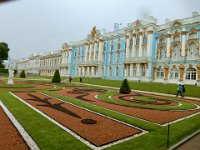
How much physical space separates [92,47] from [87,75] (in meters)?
10.1

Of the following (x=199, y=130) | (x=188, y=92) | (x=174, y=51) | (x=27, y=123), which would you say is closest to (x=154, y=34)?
(x=174, y=51)

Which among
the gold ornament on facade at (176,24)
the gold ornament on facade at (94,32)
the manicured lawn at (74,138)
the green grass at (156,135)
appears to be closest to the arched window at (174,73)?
the gold ornament on facade at (176,24)

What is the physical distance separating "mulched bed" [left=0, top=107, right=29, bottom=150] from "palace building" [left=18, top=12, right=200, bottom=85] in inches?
906

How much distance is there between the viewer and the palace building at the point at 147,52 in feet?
116

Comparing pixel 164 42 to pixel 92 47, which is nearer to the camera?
pixel 164 42

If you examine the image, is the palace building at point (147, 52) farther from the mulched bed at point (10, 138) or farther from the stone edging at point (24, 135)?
the mulched bed at point (10, 138)

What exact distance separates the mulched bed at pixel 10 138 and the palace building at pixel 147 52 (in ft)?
75.5

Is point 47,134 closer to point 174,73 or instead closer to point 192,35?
point 174,73

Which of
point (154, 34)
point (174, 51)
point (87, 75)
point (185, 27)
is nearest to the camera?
point (185, 27)

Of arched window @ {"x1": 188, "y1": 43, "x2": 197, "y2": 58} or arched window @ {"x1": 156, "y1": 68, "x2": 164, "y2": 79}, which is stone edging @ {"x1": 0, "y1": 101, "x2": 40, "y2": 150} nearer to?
arched window @ {"x1": 188, "y1": 43, "x2": 197, "y2": 58}

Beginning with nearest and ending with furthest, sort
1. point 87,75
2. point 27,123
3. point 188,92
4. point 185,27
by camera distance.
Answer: point 27,123 → point 188,92 → point 185,27 → point 87,75

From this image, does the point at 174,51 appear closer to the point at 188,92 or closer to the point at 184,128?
the point at 188,92

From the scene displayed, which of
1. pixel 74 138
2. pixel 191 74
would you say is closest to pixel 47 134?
pixel 74 138

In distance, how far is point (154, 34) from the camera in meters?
42.0
